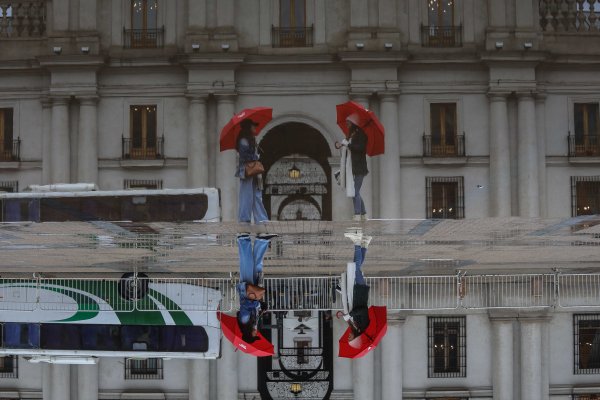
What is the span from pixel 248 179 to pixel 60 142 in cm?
2114

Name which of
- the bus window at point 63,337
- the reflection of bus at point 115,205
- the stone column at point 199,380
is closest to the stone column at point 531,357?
the stone column at point 199,380

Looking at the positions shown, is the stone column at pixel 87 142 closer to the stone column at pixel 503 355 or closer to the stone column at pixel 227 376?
the stone column at pixel 227 376

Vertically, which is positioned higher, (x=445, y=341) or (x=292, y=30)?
(x=292, y=30)

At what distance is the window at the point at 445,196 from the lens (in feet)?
118

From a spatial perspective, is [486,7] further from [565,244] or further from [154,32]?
[565,244]

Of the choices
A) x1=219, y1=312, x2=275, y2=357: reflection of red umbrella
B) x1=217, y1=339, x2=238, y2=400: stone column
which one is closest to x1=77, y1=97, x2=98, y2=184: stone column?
x1=217, y1=339, x2=238, y2=400: stone column

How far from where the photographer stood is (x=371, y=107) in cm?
3566

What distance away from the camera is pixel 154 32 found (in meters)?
36.4

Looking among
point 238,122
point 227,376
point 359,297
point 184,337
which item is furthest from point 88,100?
point 359,297

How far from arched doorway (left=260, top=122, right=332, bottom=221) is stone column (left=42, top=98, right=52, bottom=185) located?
331 inches

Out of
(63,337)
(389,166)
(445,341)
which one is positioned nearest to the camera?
(63,337)

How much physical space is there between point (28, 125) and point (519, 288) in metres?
20.3

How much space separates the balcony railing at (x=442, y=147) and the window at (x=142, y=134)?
10.7 m

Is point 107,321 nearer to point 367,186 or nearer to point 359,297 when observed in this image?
point 359,297
